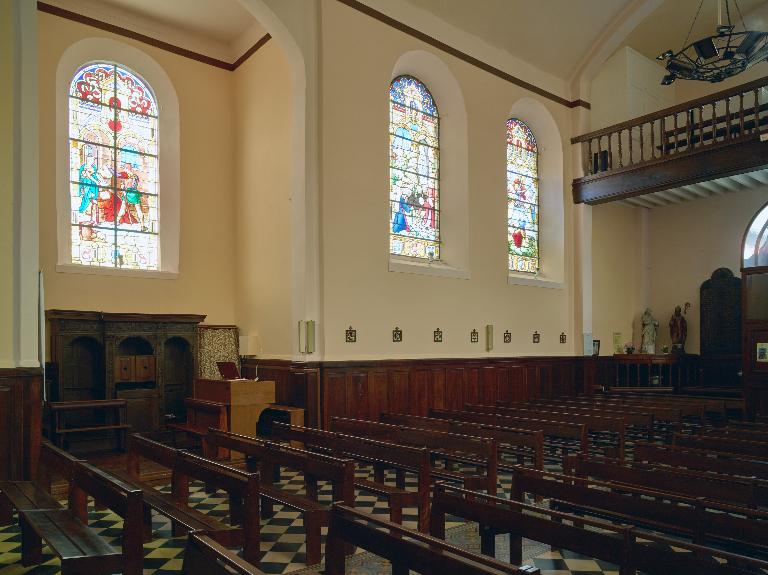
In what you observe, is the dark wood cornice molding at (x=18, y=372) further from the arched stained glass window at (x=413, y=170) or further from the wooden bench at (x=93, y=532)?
the arched stained glass window at (x=413, y=170)

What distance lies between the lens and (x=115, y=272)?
9.96 meters

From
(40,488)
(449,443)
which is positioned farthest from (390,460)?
(40,488)

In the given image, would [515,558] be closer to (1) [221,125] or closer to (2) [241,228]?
(2) [241,228]

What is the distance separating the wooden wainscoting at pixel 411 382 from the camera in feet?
30.4

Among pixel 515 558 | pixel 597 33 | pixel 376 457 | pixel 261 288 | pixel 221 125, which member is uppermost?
pixel 597 33

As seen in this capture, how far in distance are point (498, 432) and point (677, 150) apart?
815cm

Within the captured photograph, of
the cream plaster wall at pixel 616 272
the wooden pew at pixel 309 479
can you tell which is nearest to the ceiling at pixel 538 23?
the cream plaster wall at pixel 616 272

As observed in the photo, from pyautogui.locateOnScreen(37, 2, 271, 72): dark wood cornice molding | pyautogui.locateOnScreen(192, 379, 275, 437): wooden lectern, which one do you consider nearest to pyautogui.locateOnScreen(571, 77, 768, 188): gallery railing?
pyautogui.locateOnScreen(37, 2, 271, 72): dark wood cornice molding

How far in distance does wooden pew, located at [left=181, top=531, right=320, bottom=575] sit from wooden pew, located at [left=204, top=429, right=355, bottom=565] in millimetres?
1774

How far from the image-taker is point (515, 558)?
4.14 metres

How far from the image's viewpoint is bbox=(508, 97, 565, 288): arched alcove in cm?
1356

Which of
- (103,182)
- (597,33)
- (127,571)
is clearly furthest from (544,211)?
(127,571)

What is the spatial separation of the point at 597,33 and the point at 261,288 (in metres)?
8.52

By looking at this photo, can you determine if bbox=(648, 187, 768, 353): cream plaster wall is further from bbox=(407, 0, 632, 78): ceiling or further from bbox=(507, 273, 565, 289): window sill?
bbox=(407, 0, 632, 78): ceiling
